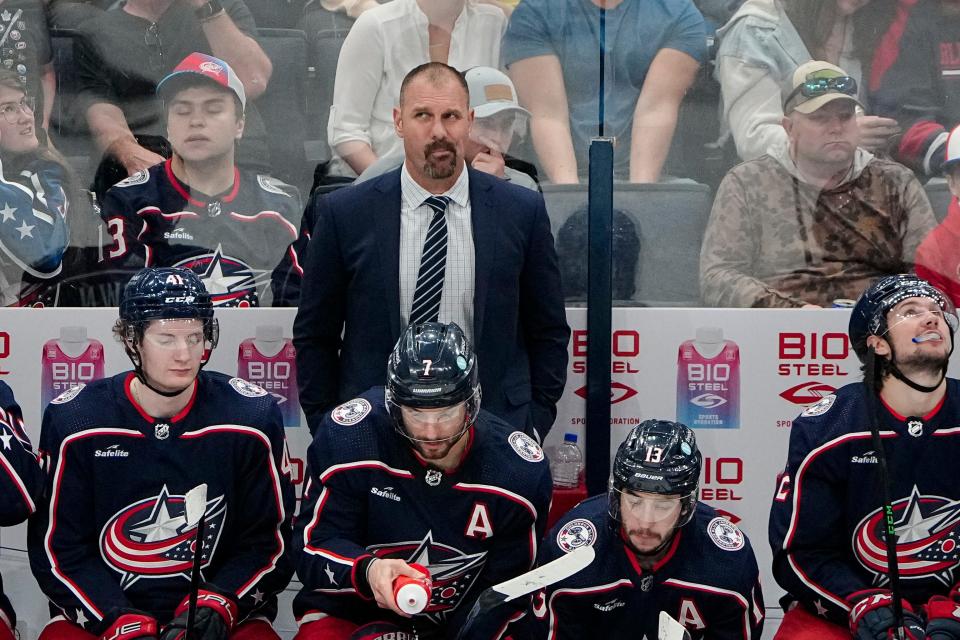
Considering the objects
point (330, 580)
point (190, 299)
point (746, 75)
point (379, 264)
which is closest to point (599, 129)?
point (746, 75)

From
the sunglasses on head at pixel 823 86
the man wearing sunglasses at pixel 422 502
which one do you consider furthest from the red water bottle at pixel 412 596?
the sunglasses on head at pixel 823 86

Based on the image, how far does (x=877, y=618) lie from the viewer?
2863 millimetres

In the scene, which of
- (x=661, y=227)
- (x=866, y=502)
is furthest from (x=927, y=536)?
(x=661, y=227)

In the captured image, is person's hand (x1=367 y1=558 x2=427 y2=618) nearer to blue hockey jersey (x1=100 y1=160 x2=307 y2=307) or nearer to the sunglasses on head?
blue hockey jersey (x1=100 y1=160 x2=307 y2=307)

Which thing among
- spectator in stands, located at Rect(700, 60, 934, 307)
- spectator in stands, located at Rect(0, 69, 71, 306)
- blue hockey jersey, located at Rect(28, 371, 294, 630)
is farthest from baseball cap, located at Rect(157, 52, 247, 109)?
spectator in stands, located at Rect(700, 60, 934, 307)

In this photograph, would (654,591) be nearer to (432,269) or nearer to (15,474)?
(432,269)

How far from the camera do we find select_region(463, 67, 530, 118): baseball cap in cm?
393

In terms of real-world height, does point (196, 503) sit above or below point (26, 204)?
below

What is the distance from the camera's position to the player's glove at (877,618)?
2826 mm

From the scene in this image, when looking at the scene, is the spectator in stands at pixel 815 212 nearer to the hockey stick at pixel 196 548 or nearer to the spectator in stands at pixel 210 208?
the spectator in stands at pixel 210 208

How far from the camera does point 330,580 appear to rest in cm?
280

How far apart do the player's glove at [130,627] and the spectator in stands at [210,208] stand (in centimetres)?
129

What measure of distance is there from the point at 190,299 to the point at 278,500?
1.75ft

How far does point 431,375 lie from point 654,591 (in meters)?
0.68
